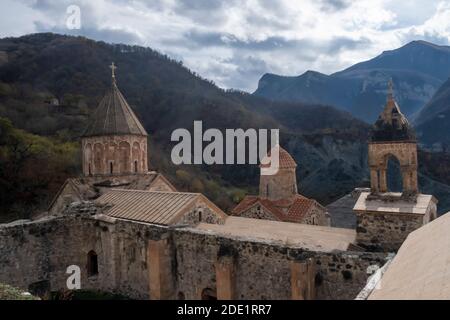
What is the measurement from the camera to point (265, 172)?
61.0 ft

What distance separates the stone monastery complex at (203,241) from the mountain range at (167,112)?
1705 cm

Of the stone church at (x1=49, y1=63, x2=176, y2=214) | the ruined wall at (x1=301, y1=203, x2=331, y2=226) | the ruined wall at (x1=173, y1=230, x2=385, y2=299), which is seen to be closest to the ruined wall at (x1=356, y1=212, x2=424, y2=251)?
the ruined wall at (x1=173, y1=230, x2=385, y2=299)

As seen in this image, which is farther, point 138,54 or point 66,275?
point 138,54

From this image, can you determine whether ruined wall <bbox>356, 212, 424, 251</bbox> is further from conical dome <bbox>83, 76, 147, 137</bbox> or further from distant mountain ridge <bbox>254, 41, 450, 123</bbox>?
distant mountain ridge <bbox>254, 41, 450, 123</bbox>

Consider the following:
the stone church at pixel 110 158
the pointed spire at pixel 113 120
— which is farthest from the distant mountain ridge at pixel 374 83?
the stone church at pixel 110 158

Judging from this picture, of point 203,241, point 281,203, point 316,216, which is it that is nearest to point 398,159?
point 203,241

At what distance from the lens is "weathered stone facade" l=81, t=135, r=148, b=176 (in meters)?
15.3

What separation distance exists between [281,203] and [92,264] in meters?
8.90

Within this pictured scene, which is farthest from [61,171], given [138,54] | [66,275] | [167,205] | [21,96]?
[138,54]

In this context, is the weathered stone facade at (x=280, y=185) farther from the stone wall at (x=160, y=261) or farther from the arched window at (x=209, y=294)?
the arched window at (x=209, y=294)

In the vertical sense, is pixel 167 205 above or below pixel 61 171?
below

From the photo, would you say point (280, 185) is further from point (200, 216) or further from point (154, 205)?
point (154, 205)

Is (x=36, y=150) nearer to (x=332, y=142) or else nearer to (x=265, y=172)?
(x=265, y=172)
